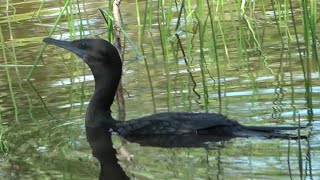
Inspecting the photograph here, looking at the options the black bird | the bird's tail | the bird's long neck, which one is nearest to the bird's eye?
the black bird

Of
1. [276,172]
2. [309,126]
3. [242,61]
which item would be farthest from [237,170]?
[242,61]

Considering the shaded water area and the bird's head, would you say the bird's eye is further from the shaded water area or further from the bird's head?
the shaded water area

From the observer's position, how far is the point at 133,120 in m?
7.16

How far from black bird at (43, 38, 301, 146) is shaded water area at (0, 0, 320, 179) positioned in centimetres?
15

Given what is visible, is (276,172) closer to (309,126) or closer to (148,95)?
(309,126)

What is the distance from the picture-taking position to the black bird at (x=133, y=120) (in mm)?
6617

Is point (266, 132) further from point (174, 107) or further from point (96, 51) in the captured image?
point (96, 51)

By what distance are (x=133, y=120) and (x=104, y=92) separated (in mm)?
598

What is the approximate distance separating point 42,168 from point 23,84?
3337 millimetres

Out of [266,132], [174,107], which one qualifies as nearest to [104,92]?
[174,107]

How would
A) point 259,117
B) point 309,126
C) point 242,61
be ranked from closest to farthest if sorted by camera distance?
point 309,126 < point 259,117 < point 242,61

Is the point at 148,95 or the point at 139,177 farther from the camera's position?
the point at 148,95

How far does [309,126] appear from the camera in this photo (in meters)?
6.51

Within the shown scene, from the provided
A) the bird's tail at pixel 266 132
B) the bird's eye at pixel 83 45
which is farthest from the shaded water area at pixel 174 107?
the bird's eye at pixel 83 45
